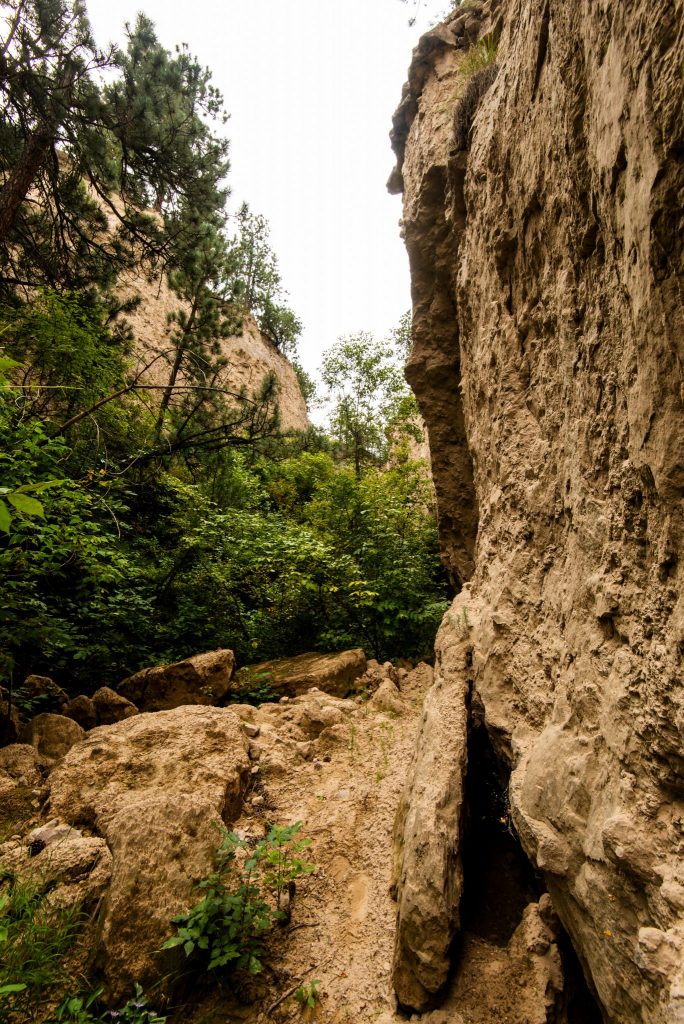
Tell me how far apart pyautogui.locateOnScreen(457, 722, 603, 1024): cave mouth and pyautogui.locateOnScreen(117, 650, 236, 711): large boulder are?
3274mm

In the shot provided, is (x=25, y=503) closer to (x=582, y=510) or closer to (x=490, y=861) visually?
(x=582, y=510)

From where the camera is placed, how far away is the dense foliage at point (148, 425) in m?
5.89

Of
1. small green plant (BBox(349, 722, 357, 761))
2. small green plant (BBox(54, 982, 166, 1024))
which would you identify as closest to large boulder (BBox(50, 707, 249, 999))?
small green plant (BBox(54, 982, 166, 1024))

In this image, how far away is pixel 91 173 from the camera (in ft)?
22.9

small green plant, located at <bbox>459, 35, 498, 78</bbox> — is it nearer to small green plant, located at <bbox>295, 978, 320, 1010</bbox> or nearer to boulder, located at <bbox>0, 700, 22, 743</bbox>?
small green plant, located at <bbox>295, 978, 320, 1010</bbox>

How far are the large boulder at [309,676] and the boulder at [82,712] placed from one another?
1567mm

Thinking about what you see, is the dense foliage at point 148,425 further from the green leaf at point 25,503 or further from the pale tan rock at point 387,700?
the green leaf at point 25,503

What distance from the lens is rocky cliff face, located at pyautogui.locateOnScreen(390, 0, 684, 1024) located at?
131 centimetres

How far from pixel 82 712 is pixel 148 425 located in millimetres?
5408

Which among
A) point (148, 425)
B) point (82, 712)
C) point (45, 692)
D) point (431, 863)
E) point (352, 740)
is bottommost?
point (352, 740)

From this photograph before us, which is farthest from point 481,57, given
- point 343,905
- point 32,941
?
point 32,941

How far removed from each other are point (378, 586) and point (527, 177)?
18.8ft

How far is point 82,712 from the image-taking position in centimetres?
452

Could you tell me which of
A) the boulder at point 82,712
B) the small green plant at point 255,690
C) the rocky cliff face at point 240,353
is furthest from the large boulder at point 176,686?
the rocky cliff face at point 240,353
